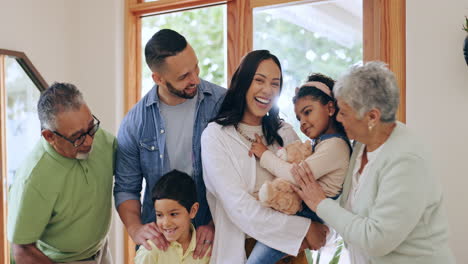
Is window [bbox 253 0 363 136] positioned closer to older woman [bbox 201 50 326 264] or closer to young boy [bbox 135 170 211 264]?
older woman [bbox 201 50 326 264]

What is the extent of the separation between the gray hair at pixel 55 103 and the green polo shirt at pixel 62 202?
0.13 metres

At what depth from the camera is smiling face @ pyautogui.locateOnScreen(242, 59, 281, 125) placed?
77.1 inches

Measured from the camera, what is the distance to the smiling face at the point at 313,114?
189 cm

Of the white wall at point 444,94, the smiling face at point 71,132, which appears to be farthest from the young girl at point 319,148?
the white wall at point 444,94

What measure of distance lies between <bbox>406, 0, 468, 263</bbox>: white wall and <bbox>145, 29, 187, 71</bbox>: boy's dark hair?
1.25 m

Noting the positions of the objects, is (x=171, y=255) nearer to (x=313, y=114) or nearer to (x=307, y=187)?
(x=307, y=187)

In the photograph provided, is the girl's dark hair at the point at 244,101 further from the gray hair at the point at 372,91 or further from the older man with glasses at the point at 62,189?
the older man with glasses at the point at 62,189

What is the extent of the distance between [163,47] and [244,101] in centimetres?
47

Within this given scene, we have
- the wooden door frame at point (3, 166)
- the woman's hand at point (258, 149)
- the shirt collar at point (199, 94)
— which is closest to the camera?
the woman's hand at point (258, 149)

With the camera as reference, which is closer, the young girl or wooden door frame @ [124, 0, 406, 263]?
the young girl

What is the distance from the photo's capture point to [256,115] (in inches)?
78.5

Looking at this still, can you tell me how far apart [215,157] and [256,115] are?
0.23 m

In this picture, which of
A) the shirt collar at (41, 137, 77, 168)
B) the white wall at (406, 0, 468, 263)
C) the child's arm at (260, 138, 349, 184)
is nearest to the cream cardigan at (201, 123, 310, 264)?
the child's arm at (260, 138, 349, 184)

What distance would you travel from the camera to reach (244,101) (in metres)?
2.01
